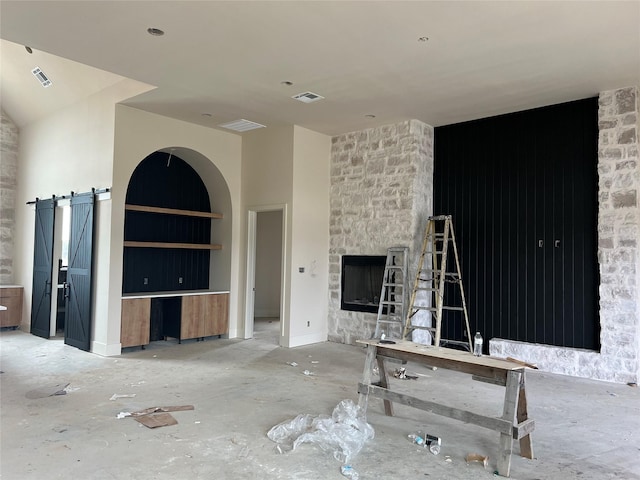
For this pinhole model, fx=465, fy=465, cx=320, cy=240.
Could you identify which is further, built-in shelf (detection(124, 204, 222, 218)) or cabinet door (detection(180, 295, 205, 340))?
cabinet door (detection(180, 295, 205, 340))

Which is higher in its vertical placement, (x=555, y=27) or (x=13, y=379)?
(x=555, y=27)

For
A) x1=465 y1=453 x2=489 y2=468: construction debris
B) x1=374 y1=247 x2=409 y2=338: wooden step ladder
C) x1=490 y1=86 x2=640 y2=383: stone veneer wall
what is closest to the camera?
x1=465 y1=453 x2=489 y2=468: construction debris

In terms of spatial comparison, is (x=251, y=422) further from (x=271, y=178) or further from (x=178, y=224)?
(x=178, y=224)

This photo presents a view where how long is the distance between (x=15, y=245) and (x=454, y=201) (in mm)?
7701

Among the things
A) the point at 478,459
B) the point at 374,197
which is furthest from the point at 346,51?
the point at 478,459

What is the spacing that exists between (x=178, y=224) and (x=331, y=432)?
5.30 m

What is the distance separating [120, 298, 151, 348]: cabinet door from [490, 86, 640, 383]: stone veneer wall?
5.52 metres

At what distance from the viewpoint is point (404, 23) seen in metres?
3.93

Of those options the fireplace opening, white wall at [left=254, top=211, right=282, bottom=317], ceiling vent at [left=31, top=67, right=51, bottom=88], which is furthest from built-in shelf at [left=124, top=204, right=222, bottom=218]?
white wall at [left=254, top=211, right=282, bottom=317]

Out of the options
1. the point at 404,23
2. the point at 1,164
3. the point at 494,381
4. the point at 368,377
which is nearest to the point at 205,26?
the point at 404,23

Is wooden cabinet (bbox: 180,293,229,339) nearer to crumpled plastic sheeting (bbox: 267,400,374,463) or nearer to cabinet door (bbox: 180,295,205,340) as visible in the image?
cabinet door (bbox: 180,295,205,340)

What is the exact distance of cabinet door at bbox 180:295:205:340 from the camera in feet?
23.0

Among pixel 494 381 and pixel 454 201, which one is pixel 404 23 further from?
pixel 454 201

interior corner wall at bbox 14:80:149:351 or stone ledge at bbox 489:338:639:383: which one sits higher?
interior corner wall at bbox 14:80:149:351
